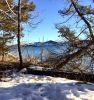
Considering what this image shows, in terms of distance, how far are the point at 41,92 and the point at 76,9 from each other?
9.21 metres

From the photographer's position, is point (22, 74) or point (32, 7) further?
point (32, 7)

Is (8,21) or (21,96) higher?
(8,21)

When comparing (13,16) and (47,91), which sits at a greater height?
(13,16)

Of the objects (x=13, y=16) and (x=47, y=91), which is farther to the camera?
(x=13, y=16)

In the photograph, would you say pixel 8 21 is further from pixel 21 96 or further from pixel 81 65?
pixel 21 96

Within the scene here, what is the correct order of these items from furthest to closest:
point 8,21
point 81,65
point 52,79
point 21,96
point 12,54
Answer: point 12,54
point 8,21
point 81,65
point 52,79
point 21,96

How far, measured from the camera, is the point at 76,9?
52.4ft

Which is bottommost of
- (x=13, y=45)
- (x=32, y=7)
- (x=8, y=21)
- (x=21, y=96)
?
(x=21, y=96)

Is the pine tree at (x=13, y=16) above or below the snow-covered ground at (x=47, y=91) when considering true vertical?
above

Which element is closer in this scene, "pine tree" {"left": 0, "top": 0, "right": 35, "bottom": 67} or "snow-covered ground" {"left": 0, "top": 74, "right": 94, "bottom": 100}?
Result: "snow-covered ground" {"left": 0, "top": 74, "right": 94, "bottom": 100}

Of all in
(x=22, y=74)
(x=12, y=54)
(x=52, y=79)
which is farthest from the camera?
(x=12, y=54)

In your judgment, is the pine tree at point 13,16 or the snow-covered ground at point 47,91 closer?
the snow-covered ground at point 47,91

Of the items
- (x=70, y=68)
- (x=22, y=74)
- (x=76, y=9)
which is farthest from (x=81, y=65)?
(x=22, y=74)

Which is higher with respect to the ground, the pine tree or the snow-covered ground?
the pine tree
